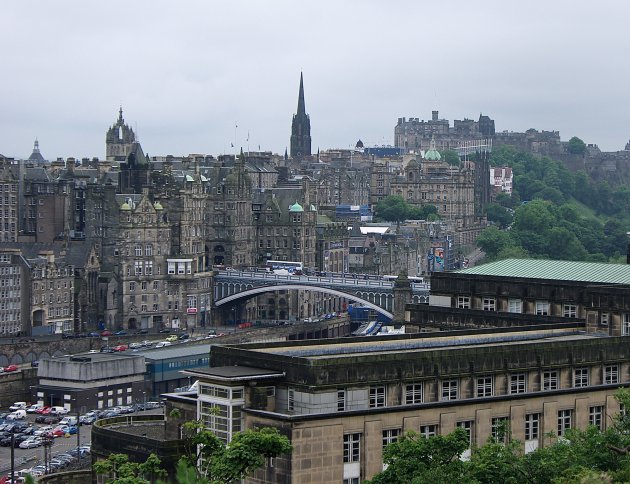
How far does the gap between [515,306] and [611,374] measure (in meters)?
17.5

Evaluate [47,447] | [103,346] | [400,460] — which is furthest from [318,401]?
[103,346]

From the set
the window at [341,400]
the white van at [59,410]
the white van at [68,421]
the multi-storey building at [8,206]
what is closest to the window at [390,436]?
the window at [341,400]

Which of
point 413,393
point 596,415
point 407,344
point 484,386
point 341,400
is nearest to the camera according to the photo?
point 341,400

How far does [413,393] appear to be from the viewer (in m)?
64.4

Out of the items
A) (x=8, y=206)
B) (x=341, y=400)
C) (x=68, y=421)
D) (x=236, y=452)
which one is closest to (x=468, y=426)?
(x=341, y=400)

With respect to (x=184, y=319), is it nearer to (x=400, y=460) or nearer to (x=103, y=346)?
(x=103, y=346)

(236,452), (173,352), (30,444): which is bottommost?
(30,444)

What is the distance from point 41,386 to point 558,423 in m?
60.7

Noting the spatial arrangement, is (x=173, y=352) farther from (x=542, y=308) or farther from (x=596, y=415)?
(x=596, y=415)

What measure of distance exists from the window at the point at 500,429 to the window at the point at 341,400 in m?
5.27

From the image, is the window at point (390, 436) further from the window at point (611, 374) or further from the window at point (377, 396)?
the window at point (611, 374)

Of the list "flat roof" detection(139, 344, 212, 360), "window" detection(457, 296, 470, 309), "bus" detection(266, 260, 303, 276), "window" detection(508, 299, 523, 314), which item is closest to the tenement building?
"window" detection(508, 299, 523, 314)

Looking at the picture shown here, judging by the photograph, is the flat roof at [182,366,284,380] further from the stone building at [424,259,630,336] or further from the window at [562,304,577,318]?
the window at [562,304,577,318]

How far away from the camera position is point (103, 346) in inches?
5891
